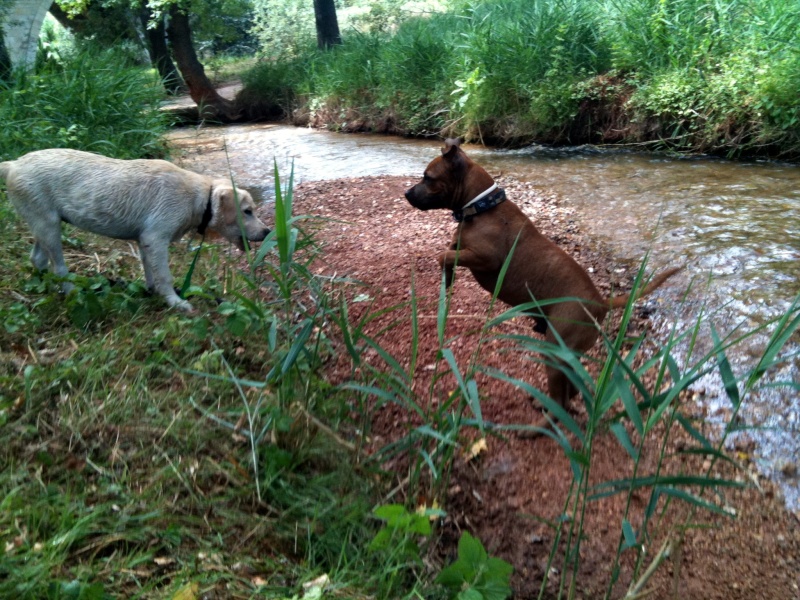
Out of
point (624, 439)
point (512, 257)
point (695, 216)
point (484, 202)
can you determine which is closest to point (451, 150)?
point (484, 202)

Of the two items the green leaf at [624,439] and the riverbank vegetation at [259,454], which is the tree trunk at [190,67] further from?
the green leaf at [624,439]

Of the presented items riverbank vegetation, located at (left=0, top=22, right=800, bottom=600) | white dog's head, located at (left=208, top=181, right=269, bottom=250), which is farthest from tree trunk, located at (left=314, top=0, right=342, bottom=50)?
riverbank vegetation, located at (left=0, top=22, right=800, bottom=600)

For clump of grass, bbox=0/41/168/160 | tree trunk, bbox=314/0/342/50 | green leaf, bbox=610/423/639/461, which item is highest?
tree trunk, bbox=314/0/342/50

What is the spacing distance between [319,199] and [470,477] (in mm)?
4912

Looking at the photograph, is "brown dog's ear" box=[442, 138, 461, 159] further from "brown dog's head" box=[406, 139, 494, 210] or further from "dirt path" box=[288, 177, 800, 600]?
"dirt path" box=[288, 177, 800, 600]

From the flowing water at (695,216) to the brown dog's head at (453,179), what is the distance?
109 centimetres

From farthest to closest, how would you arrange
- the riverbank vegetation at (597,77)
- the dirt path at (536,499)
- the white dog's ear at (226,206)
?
the riverbank vegetation at (597,77), the white dog's ear at (226,206), the dirt path at (536,499)

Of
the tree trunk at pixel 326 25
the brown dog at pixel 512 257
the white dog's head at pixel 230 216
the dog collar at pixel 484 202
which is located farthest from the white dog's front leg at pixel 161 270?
the tree trunk at pixel 326 25

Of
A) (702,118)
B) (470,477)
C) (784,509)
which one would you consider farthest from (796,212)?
(470,477)

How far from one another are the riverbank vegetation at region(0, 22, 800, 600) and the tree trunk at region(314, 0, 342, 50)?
14.3 metres

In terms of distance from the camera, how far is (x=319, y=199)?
746 cm

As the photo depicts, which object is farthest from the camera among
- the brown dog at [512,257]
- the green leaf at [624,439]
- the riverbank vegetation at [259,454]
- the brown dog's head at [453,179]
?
the brown dog's head at [453,179]

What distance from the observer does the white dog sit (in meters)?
4.02

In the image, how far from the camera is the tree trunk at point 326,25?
1656 cm
